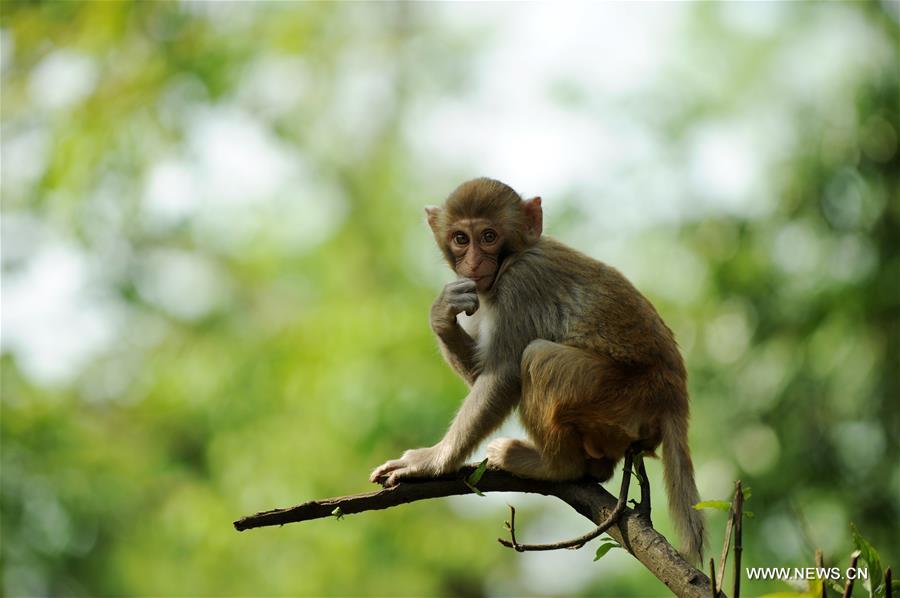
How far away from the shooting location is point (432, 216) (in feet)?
17.1

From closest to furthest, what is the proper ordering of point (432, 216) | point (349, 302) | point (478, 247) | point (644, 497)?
point (644, 497) < point (478, 247) < point (432, 216) < point (349, 302)

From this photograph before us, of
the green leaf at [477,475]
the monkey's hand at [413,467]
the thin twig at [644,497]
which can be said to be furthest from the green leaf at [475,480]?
the thin twig at [644,497]

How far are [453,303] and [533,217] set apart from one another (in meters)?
0.82

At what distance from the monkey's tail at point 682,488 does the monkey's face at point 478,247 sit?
1094mm

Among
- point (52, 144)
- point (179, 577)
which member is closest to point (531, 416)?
point (52, 144)

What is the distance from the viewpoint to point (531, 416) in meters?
4.41

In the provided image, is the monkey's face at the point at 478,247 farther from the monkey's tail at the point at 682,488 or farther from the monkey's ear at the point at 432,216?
the monkey's tail at the point at 682,488

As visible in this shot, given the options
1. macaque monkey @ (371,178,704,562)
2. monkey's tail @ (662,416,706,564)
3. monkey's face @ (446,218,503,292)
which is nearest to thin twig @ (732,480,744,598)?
monkey's tail @ (662,416,706,564)

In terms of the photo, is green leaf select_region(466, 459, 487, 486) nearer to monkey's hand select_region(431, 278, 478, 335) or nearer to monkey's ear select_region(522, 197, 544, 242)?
monkey's hand select_region(431, 278, 478, 335)

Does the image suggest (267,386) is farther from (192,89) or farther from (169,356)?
(192,89)

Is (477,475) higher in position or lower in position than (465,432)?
lower

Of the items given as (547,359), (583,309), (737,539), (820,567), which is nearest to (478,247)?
(583,309)

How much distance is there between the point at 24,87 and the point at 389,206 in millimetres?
5950

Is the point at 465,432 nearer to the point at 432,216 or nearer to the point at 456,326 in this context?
the point at 456,326
